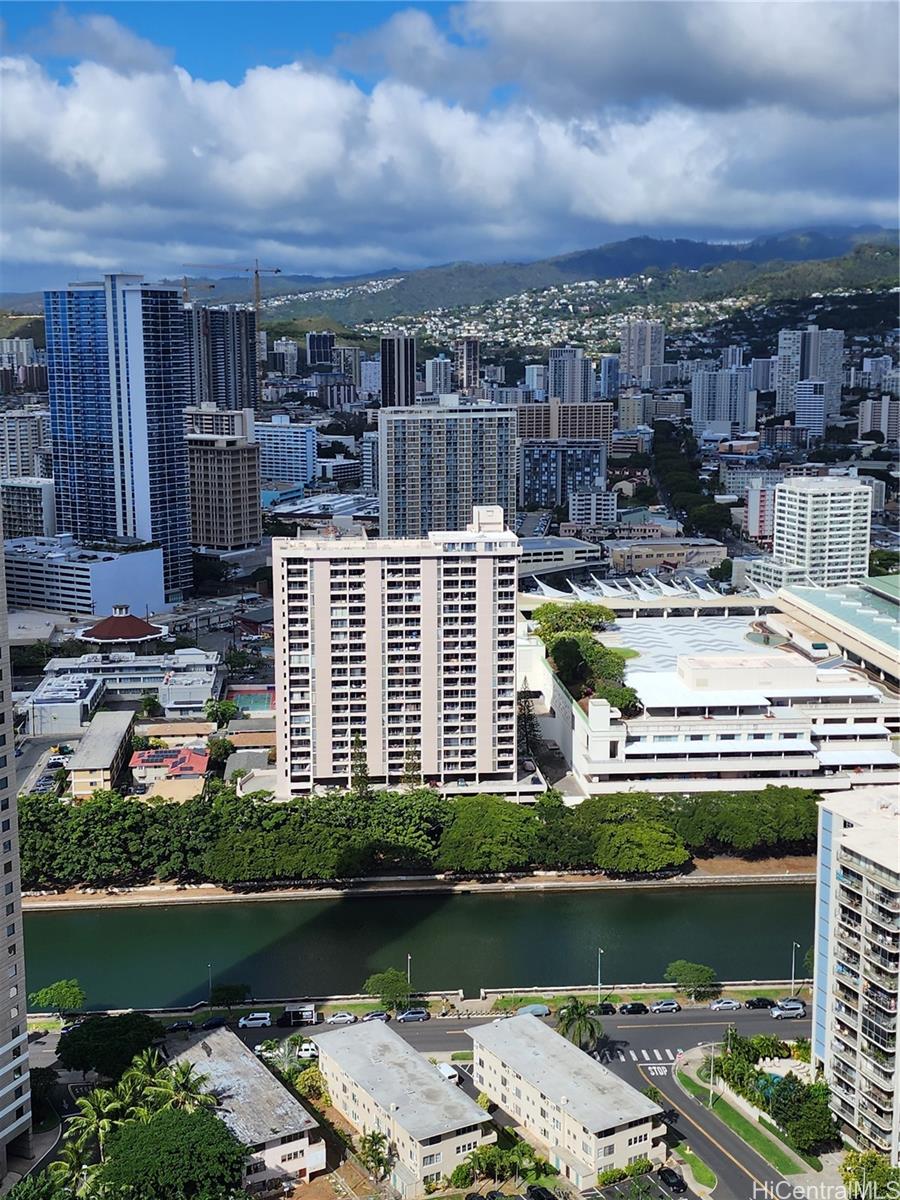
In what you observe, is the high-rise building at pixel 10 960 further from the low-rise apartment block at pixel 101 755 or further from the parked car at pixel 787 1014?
the low-rise apartment block at pixel 101 755

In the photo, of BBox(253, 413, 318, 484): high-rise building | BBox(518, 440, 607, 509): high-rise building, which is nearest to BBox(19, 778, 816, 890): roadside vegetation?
BBox(518, 440, 607, 509): high-rise building

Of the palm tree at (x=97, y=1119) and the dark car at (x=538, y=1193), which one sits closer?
the dark car at (x=538, y=1193)

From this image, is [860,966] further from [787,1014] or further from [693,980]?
[693,980]

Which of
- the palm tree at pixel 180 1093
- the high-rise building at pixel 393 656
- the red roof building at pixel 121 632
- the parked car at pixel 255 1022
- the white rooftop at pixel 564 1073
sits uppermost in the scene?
the high-rise building at pixel 393 656

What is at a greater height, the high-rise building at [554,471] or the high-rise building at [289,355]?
the high-rise building at [289,355]

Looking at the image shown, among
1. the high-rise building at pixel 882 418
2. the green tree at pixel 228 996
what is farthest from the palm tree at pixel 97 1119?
the high-rise building at pixel 882 418

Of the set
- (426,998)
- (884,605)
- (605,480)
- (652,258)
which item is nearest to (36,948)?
(426,998)

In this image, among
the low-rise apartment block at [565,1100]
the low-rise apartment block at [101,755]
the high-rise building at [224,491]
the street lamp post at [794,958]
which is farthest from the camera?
the high-rise building at [224,491]

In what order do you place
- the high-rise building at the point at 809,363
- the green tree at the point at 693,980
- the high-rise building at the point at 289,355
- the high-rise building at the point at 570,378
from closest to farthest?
the green tree at the point at 693,980 < the high-rise building at the point at 809,363 < the high-rise building at the point at 570,378 < the high-rise building at the point at 289,355
